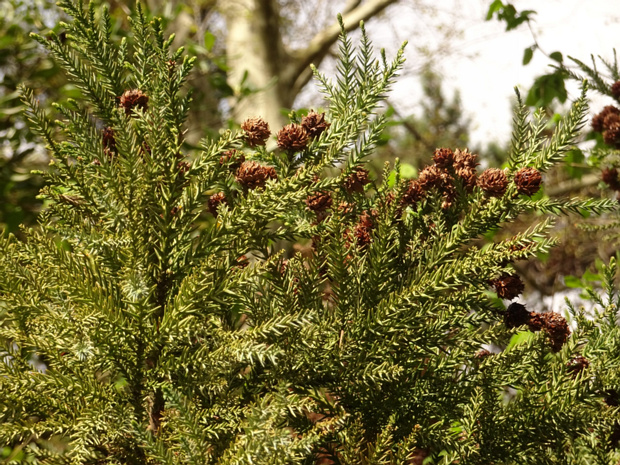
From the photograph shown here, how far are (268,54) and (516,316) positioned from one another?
5330 millimetres

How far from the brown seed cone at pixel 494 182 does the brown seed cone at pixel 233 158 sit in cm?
43

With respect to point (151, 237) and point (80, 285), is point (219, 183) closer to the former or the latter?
point (151, 237)

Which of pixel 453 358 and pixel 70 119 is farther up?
pixel 70 119

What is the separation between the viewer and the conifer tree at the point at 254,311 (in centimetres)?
86

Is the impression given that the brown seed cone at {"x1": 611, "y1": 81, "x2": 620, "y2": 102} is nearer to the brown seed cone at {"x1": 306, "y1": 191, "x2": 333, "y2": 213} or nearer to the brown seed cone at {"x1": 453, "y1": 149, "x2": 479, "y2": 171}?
the brown seed cone at {"x1": 453, "y1": 149, "x2": 479, "y2": 171}

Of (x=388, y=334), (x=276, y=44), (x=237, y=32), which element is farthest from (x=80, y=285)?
(x=237, y=32)

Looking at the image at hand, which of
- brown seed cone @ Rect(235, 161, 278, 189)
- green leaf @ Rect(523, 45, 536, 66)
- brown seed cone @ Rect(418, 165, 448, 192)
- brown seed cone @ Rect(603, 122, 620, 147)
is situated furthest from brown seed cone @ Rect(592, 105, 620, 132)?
brown seed cone @ Rect(235, 161, 278, 189)

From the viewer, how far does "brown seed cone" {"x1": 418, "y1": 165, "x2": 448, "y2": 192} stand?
109cm

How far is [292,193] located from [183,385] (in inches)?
13.6

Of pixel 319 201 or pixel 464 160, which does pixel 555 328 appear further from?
pixel 319 201

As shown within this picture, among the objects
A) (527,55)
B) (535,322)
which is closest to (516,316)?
(535,322)

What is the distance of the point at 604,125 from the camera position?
2010 millimetres

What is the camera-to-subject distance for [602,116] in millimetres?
2053

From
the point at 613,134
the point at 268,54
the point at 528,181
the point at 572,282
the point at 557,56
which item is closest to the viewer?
the point at 528,181
